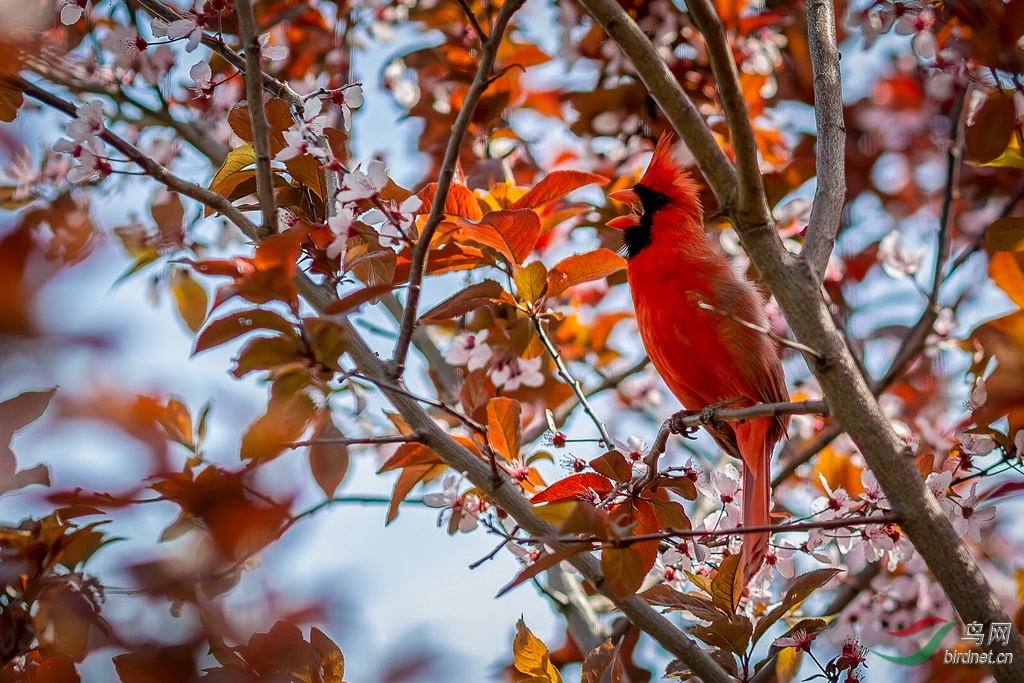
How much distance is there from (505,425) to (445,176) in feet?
1.73

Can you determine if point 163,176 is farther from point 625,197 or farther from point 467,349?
point 625,197

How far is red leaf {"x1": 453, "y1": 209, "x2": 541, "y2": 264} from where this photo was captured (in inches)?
57.4

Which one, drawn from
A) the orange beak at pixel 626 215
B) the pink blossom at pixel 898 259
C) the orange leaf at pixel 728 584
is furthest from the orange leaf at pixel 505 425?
the pink blossom at pixel 898 259

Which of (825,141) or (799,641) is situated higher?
(825,141)

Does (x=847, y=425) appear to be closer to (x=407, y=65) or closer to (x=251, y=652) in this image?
(x=251, y=652)

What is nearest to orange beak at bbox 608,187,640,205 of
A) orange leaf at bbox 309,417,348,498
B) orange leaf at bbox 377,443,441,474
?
orange leaf at bbox 377,443,441,474

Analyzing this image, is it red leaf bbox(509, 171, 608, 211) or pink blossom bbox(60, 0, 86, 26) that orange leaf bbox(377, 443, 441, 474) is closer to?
red leaf bbox(509, 171, 608, 211)

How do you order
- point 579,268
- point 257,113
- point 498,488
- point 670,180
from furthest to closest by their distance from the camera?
point 670,180 < point 579,268 < point 498,488 < point 257,113

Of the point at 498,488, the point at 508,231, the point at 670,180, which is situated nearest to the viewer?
the point at 498,488

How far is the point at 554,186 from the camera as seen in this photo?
5.16 ft

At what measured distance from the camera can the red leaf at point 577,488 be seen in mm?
1441

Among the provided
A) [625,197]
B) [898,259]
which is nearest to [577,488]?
[625,197]

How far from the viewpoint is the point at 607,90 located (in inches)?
97.5

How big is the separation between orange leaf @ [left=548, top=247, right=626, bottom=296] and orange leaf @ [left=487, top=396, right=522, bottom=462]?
10.0 inches
